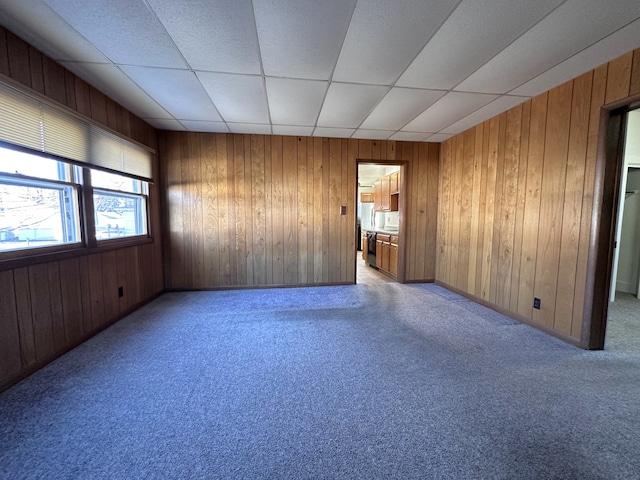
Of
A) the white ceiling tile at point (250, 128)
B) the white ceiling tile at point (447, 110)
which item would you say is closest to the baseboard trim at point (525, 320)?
the white ceiling tile at point (447, 110)

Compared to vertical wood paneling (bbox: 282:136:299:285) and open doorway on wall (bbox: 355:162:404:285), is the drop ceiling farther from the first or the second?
open doorway on wall (bbox: 355:162:404:285)

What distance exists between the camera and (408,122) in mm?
3367

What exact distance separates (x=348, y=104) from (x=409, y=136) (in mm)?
1557

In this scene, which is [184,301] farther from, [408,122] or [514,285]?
[514,285]

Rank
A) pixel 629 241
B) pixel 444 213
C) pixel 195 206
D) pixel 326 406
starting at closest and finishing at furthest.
→ pixel 326 406 < pixel 629 241 < pixel 195 206 < pixel 444 213

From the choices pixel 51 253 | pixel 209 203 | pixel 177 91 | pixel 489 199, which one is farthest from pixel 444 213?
pixel 51 253

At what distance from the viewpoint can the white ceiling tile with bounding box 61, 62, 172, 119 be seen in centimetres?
214

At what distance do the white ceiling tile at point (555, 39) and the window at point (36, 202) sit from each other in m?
3.61

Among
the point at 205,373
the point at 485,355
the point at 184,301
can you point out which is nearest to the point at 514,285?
the point at 485,355

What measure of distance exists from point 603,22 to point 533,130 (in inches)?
45.6

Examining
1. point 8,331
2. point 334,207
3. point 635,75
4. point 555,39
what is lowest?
point 8,331

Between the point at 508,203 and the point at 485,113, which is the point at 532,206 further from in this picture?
the point at 485,113

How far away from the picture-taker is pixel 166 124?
345 cm

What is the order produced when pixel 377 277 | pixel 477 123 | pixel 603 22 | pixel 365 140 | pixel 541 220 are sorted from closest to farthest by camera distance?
pixel 603 22 < pixel 541 220 < pixel 477 123 < pixel 365 140 < pixel 377 277
